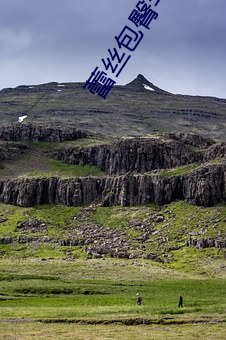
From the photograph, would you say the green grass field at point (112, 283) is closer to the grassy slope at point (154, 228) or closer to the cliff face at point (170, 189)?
the grassy slope at point (154, 228)

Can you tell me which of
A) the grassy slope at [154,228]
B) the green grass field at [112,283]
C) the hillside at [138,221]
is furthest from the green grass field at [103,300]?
the hillside at [138,221]

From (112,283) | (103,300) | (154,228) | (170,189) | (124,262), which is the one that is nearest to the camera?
(103,300)

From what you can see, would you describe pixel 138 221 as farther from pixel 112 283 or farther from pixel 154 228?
pixel 112 283

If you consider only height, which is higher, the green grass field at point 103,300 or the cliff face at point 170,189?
the cliff face at point 170,189

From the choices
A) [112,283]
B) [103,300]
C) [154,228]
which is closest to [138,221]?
[154,228]

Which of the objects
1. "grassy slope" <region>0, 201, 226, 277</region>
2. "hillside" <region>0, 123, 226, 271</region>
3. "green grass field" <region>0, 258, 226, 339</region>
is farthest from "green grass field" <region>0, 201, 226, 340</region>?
"hillside" <region>0, 123, 226, 271</region>

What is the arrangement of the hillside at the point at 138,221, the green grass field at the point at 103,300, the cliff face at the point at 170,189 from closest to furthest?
the green grass field at the point at 103,300, the hillside at the point at 138,221, the cliff face at the point at 170,189

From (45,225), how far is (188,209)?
56056 mm

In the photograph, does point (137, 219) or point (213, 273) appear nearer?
point (213, 273)

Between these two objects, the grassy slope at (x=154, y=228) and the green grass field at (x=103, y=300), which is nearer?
the green grass field at (x=103, y=300)

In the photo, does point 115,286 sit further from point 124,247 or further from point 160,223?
point 160,223

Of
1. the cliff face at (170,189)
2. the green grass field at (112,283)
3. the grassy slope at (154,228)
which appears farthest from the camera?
the cliff face at (170,189)

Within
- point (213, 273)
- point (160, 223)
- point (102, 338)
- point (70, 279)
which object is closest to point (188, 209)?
point (160, 223)

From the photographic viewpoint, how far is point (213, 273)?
395 ft
